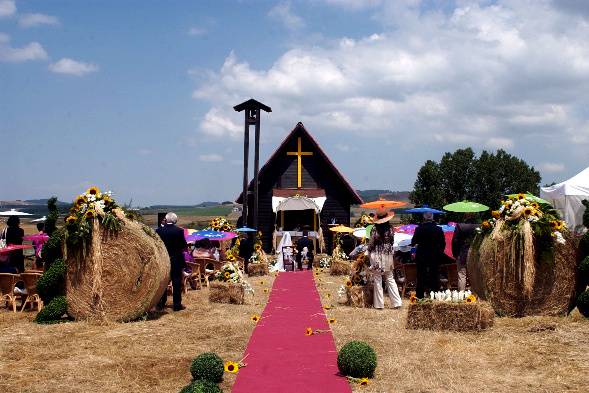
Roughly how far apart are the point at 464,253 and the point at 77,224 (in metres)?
7.34

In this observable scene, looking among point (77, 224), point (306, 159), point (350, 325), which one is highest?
point (306, 159)

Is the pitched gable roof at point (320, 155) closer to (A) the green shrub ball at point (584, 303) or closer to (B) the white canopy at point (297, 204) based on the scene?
(B) the white canopy at point (297, 204)

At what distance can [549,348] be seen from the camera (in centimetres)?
807

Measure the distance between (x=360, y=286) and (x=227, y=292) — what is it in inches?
108

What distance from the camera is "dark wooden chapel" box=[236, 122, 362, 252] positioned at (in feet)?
98.5

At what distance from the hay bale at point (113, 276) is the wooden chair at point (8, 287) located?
79.5 inches

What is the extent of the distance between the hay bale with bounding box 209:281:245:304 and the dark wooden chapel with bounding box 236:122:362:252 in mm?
16763

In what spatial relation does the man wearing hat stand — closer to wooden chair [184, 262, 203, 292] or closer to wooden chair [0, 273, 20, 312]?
wooden chair [184, 262, 203, 292]

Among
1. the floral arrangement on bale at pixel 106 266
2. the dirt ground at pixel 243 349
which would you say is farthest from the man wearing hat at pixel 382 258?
the floral arrangement on bale at pixel 106 266

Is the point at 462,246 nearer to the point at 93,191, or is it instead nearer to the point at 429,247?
the point at 429,247

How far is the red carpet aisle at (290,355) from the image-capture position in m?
6.43

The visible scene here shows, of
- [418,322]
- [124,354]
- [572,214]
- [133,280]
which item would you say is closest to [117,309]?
[133,280]

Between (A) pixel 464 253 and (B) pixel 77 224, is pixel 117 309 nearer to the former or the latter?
(B) pixel 77 224

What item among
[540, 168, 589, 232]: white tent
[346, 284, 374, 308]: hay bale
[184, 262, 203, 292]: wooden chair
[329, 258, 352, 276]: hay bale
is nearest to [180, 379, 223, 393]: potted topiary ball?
[346, 284, 374, 308]: hay bale
